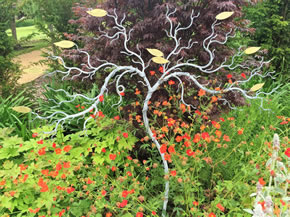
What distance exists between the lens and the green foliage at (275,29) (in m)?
4.77

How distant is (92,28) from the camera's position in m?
2.94

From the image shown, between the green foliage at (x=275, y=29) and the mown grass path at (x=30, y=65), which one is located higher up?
the green foliage at (x=275, y=29)

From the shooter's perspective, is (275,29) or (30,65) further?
(30,65)

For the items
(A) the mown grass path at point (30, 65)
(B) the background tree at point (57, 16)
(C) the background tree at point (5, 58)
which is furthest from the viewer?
(A) the mown grass path at point (30, 65)

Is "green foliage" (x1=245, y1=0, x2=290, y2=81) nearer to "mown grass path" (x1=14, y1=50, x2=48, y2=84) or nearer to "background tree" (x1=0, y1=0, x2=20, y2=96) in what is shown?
"background tree" (x1=0, y1=0, x2=20, y2=96)

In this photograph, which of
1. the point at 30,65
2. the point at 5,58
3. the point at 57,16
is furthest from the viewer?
the point at 30,65

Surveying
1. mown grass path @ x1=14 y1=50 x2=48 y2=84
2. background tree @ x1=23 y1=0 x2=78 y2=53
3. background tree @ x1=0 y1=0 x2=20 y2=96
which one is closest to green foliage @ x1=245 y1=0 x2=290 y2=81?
background tree @ x1=23 y1=0 x2=78 y2=53

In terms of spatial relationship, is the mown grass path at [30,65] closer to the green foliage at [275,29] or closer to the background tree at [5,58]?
the background tree at [5,58]

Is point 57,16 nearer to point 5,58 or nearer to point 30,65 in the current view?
point 5,58

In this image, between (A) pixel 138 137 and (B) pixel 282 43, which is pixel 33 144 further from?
(B) pixel 282 43

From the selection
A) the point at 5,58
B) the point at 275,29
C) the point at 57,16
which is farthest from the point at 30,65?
the point at 275,29

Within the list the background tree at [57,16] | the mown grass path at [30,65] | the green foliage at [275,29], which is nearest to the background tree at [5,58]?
the background tree at [57,16]

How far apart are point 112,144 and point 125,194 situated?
0.91m

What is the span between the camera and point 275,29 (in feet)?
15.6
